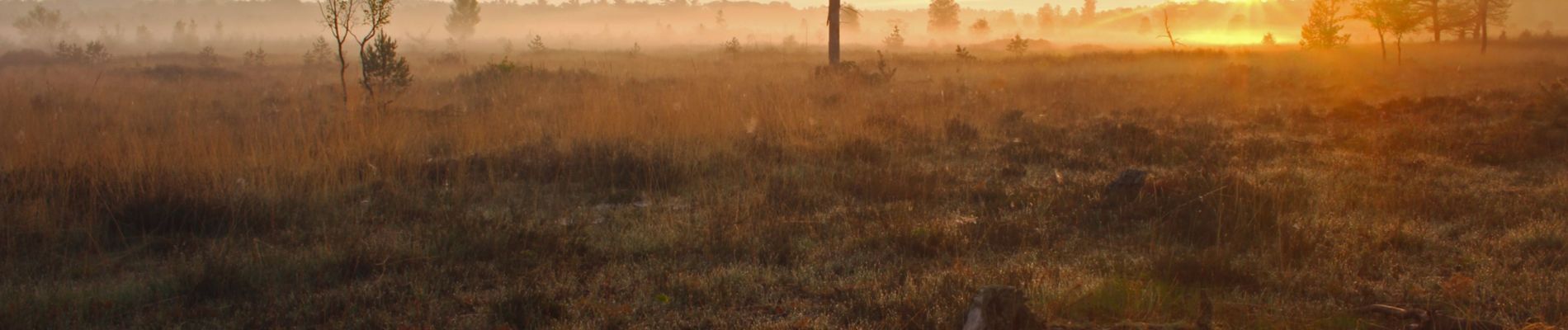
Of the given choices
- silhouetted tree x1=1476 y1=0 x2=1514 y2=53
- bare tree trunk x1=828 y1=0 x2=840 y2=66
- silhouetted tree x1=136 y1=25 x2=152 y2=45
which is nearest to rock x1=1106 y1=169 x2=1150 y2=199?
bare tree trunk x1=828 y1=0 x2=840 y2=66

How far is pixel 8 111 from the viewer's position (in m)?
10.2

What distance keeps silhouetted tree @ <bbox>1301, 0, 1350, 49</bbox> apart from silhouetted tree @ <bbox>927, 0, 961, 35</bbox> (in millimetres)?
53776

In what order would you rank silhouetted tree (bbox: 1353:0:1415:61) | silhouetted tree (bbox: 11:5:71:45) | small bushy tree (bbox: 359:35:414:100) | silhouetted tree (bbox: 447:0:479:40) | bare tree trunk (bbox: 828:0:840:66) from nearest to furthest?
small bushy tree (bbox: 359:35:414:100) → bare tree trunk (bbox: 828:0:840:66) → silhouetted tree (bbox: 1353:0:1415:61) → silhouetted tree (bbox: 11:5:71:45) → silhouetted tree (bbox: 447:0:479:40)

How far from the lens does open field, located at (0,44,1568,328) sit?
12.4ft

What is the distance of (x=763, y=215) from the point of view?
5535 millimetres

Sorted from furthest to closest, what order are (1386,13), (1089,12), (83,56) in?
(1089,12)
(83,56)
(1386,13)

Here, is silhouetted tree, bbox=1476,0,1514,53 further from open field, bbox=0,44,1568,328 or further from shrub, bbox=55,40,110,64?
shrub, bbox=55,40,110,64

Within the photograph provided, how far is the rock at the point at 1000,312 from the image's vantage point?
117 inches

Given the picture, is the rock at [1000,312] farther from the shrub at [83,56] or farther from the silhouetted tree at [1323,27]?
the silhouetted tree at [1323,27]

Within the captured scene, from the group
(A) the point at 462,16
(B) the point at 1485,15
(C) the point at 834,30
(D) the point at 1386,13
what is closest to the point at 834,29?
(C) the point at 834,30

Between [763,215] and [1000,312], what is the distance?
2.72 metres

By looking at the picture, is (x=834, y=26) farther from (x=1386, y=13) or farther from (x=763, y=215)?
(x=763, y=215)

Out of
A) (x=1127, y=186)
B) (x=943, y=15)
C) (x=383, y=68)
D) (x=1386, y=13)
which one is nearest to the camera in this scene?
(x=1127, y=186)

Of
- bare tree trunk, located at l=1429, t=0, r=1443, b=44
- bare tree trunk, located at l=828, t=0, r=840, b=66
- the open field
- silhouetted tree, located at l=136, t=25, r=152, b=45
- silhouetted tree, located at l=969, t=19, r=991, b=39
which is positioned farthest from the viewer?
silhouetted tree, located at l=969, t=19, r=991, b=39
